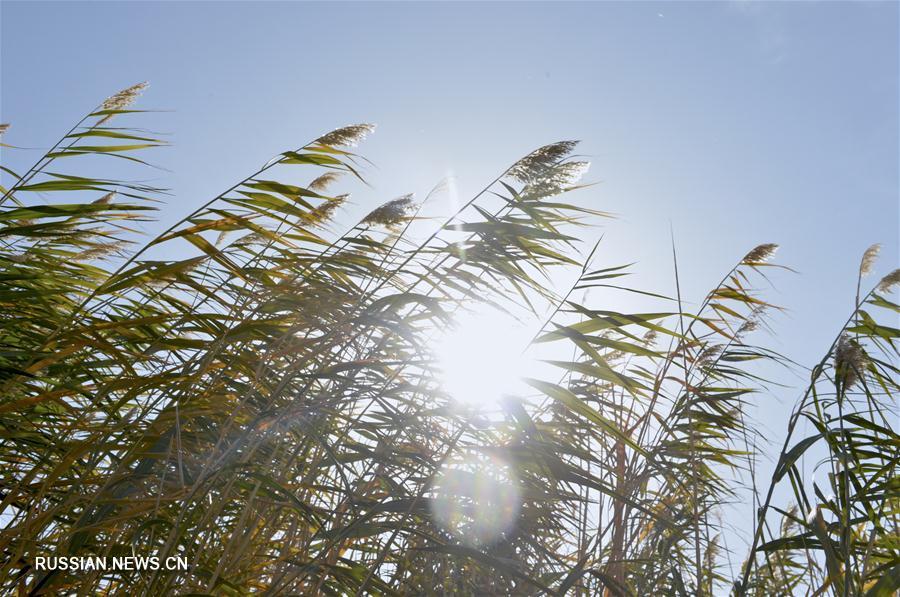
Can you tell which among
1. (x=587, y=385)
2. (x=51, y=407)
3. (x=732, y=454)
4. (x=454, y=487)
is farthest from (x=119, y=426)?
(x=732, y=454)

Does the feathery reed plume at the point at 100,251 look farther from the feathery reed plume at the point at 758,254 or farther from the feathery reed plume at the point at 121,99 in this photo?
the feathery reed plume at the point at 758,254

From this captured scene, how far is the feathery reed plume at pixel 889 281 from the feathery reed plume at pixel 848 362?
1147 millimetres

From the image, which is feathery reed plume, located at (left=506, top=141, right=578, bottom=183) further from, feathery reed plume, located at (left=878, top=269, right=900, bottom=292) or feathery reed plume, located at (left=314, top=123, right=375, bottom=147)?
feathery reed plume, located at (left=878, top=269, right=900, bottom=292)

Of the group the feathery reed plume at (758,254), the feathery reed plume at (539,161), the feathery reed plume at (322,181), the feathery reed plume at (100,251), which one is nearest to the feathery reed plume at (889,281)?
the feathery reed plume at (758,254)

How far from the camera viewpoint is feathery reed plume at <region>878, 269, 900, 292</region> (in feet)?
10.4

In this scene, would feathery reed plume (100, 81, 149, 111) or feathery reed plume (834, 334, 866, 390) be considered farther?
feathery reed plume (100, 81, 149, 111)

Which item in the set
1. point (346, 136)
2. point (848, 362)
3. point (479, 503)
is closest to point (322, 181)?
point (346, 136)

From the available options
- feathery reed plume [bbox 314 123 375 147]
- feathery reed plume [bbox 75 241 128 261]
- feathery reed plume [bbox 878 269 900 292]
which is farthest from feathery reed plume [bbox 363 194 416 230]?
feathery reed plume [bbox 878 269 900 292]

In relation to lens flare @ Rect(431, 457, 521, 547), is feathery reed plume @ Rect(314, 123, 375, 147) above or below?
above

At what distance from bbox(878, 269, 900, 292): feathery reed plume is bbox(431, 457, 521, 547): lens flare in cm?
203

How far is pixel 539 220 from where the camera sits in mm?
2512

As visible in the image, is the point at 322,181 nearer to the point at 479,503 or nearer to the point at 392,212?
the point at 392,212

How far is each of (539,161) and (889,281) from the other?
6.25 ft

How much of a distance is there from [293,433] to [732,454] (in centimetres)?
216
